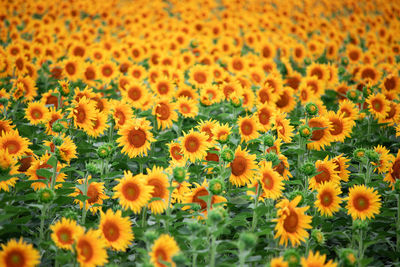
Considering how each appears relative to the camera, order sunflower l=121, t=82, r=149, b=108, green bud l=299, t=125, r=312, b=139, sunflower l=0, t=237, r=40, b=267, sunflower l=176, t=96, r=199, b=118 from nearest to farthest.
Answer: sunflower l=0, t=237, r=40, b=267
green bud l=299, t=125, r=312, b=139
sunflower l=176, t=96, r=199, b=118
sunflower l=121, t=82, r=149, b=108

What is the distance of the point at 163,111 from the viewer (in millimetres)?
4719

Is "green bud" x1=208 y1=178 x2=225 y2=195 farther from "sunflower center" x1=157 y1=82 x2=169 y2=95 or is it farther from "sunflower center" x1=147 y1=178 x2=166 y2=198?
"sunflower center" x1=157 y1=82 x2=169 y2=95

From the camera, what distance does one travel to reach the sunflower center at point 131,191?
2.98 m

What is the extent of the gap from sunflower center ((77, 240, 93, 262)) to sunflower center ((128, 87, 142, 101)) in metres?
2.89

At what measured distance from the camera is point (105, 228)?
2857 millimetres

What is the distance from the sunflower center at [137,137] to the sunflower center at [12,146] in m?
1.04

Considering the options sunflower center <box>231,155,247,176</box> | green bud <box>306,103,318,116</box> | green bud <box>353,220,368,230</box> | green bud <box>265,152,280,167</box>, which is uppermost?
green bud <box>306,103,318,116</box>

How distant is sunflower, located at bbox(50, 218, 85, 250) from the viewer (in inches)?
107

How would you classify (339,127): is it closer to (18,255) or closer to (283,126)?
(283,126)

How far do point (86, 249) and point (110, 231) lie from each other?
0.85 ft

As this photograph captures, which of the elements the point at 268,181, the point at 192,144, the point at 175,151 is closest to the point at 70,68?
the point at 175,151

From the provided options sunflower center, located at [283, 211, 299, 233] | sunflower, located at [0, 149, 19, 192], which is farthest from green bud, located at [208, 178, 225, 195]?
sunflower, located at [0, 149, 19, 192]

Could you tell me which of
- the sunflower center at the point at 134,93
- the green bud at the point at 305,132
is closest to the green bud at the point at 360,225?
the green bud at the point at 305,132

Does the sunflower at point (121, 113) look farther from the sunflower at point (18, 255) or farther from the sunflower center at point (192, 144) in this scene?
the sunflower at point (18, 255)
